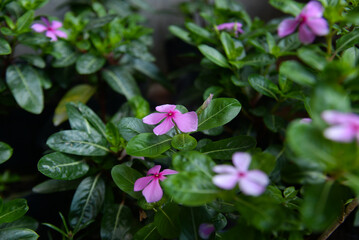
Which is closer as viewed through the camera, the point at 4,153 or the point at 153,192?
the point at 153,192

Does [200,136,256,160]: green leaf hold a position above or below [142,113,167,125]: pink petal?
below

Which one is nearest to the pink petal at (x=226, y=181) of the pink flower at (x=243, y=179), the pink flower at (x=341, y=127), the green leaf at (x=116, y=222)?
the pink flower at (x=243, y=179)

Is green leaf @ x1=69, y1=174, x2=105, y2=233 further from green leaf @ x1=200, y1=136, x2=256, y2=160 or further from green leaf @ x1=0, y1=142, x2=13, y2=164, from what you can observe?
green leaf @ x1=200, y1=136, x2=256, y2=160

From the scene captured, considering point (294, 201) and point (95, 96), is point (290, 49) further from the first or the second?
point (95, 96)

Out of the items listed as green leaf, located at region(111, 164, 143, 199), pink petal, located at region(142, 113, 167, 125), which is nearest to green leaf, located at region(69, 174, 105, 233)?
green leaf, located at region(111, 164, 143, 199)

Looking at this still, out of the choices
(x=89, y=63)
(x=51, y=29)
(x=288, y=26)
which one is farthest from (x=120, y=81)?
(x=288, y=26)

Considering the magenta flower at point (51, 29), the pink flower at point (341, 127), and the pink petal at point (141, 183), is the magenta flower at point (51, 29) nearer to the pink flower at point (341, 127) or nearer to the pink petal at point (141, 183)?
the pink petal at point (141, 183)

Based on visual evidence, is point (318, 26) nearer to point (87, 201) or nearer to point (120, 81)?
point (87, 201)
